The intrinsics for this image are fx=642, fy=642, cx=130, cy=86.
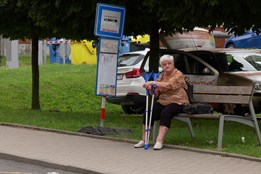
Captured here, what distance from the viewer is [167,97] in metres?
10.4

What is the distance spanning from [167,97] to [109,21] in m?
2.20

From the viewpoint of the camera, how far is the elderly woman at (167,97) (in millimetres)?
10125

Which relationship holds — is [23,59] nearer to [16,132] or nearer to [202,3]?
[16,132]

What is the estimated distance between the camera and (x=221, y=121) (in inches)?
389

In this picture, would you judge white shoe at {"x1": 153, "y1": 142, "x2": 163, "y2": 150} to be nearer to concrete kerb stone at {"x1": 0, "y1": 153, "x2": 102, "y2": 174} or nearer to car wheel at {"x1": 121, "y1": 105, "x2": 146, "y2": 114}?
concrete kerb stone at {"x1": 0, "y1": 153, "x2": 102, "y2": 174}

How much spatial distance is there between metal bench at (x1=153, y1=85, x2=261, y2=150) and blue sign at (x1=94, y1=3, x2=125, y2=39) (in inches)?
78.0

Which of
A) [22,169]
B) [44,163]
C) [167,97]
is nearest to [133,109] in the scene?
[167,97]

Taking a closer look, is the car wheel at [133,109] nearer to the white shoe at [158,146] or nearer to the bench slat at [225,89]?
the bench slat at [225,89]

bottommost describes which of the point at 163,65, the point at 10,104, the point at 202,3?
the point at 10,104

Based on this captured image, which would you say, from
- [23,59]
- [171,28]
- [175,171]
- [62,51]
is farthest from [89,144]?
[23,59]

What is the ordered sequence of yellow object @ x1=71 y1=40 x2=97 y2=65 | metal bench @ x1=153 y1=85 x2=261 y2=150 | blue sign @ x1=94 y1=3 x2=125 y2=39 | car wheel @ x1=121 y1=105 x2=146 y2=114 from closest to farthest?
metal bench @ x1=153 y1=85 x2=261 y2=150
blue sign @ x1=94 y1=3 x2=125 y2=39
car wheel @ x1=121 y1=105 x2=146 y2=114
yellow object @ x1=71 y1=40 x2=97 y2=65

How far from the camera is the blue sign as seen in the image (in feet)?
37.8

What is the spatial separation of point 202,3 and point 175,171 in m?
3.24

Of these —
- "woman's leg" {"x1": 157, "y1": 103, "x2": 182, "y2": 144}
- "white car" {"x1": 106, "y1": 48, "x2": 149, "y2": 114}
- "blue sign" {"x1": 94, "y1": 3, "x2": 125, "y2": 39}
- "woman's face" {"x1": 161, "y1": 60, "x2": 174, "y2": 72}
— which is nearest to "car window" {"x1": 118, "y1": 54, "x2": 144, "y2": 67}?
"white car" {"x1": 106, "y1": 48, "x2": 149, "y2": 114}
